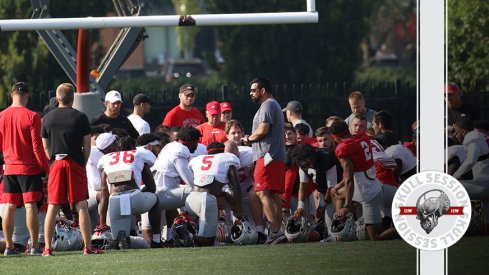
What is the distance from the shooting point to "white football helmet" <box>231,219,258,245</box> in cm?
1154

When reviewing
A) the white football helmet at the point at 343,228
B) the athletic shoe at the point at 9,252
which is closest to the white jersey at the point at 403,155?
the white football helmet at the point at 343,228

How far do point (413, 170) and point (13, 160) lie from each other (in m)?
3.36

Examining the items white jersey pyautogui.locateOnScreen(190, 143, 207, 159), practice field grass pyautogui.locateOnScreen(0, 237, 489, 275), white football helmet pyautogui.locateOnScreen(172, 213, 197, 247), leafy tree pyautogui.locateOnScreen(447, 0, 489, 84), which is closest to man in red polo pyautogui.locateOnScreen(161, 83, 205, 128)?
white jersey pyautogui.locateOnScreen(190, 143, 207, 159)

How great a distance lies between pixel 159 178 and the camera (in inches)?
464

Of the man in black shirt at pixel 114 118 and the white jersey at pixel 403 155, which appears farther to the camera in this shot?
the man in black shirt at pixel 114 118

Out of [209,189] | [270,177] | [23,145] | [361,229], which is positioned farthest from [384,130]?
[23,145]

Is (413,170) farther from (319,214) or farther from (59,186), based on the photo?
(59,186)

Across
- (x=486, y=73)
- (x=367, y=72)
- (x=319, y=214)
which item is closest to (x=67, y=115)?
(x=319, y=214)

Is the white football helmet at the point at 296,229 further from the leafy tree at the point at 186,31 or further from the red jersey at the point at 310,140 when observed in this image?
the leafy tree at the point at 186,31

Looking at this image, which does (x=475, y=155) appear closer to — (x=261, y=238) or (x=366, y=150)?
(x=366, y=150)

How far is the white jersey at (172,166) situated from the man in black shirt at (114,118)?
1035mm

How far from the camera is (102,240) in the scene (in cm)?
1134

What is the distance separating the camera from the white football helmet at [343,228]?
11.4 meters

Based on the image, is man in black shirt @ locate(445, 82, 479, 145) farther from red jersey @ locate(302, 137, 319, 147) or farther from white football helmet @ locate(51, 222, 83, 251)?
white football helmet @ locate(51, 222, 83, 251)
